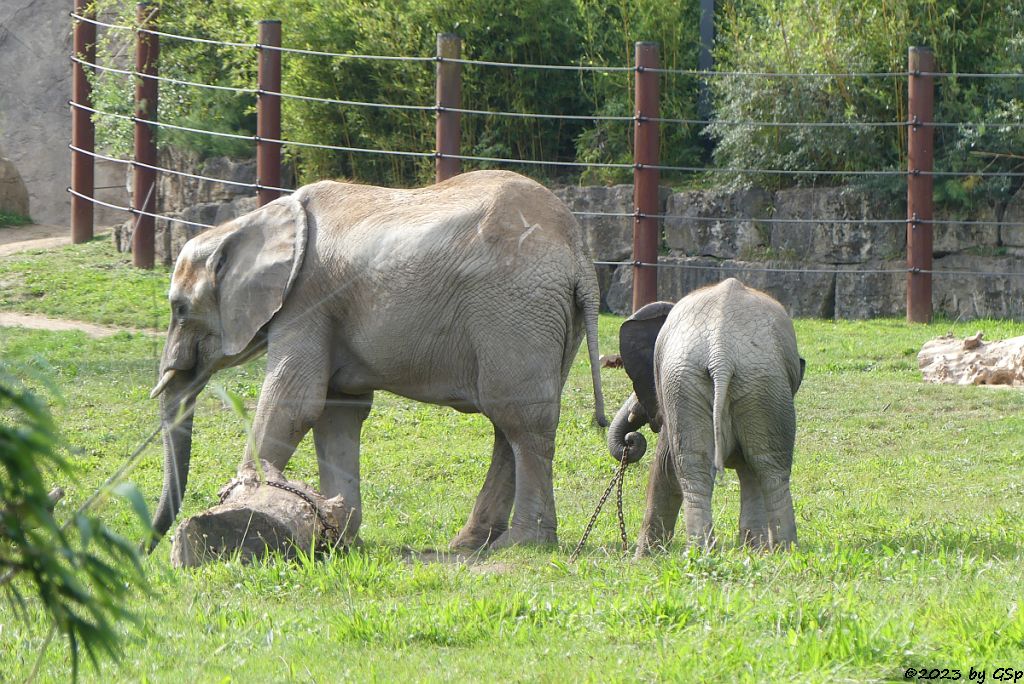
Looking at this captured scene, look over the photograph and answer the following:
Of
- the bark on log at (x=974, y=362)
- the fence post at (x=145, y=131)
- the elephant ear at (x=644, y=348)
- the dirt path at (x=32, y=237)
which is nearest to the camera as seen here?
the elephant ear at (x=644, y=348)

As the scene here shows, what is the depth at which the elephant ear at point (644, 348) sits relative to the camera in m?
7.28

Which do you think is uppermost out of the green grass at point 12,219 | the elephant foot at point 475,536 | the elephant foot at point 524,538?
the green grass at point 12,219

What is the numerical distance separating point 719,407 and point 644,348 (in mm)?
1080

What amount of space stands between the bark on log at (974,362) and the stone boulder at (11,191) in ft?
43.7

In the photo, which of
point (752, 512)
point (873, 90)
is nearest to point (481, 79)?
point (873, 90)

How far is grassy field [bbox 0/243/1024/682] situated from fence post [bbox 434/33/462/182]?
494cm

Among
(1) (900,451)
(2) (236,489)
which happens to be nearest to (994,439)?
(1) (900,451)

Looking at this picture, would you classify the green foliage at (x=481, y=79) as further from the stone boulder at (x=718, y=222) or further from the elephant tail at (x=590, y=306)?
the elephant tail at (x=590, y=306)

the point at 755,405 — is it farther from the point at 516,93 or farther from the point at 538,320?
the point at 516,93

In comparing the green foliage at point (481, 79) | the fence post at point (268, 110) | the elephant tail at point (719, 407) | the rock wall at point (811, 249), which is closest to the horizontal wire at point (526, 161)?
the rock wall at point (811, 249)

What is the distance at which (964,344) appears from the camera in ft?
39.8

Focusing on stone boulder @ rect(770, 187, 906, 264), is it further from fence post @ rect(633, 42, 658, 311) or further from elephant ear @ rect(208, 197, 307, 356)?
elephant ear @ rect(208, 197, 307, 356)

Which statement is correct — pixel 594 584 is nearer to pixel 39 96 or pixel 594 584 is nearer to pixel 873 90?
pixel 873 90

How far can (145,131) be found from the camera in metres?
16.9
